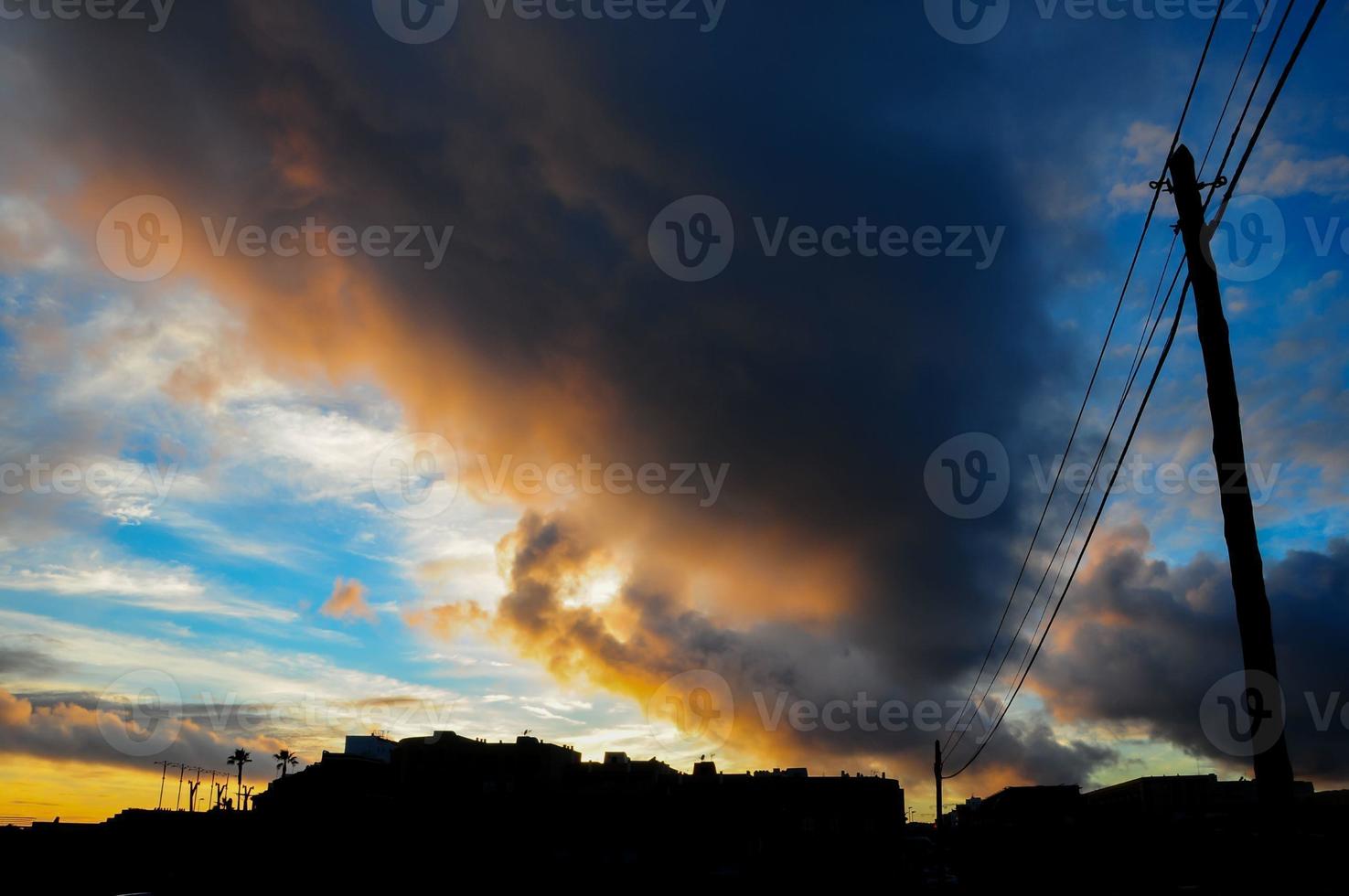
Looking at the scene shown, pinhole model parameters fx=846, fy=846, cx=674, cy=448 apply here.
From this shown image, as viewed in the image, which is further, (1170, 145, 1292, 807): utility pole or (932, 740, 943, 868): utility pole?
(932, 740, 943, 868): utility pole

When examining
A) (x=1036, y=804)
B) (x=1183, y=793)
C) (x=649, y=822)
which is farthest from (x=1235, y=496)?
(x=1183, y=793)

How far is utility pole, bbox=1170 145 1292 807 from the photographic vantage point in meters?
9.73

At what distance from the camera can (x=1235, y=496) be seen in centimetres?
1043

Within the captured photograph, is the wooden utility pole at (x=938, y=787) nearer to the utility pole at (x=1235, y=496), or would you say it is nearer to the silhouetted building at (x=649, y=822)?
the silhouetted building at (x=649, y=822)

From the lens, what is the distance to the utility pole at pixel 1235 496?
973 centimetres

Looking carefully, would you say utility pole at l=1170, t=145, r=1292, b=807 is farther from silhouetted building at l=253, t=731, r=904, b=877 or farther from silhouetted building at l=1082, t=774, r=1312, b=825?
silhouetted building at l=1082, t=774, r=1312, b=825

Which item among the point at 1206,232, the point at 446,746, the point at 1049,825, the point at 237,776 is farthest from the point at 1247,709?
the point at 237,776

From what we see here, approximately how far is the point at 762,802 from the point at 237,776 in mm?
123598

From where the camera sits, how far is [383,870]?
44.4 meters

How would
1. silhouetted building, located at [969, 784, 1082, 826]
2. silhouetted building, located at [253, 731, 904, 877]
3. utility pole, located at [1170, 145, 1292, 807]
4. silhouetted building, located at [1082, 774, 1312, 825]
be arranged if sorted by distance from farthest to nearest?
silhouetted building, located at [1082, 774, 1312, 825]
silhouetted building, located at [969, 784, 1082, 826]
silhouetted building, located at [253, 731, 904, 877]
utility pole, located at [1170, 145, 1292, 807]

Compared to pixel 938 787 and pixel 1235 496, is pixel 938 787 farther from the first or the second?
pixel 1235 496

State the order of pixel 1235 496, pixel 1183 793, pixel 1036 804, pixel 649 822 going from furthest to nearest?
pixel 1183 793 < pixel 1036 804 < pixel 649 822 < pixel 1235 496

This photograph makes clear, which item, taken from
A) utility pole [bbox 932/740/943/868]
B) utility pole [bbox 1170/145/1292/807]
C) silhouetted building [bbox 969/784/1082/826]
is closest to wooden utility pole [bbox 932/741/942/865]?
utility pole [bbox 932/740/943/868]

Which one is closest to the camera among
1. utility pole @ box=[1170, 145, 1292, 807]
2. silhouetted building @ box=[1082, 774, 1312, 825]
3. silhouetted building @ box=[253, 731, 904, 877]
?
utility pole @ box=[1170, 145, 1292, 807]
